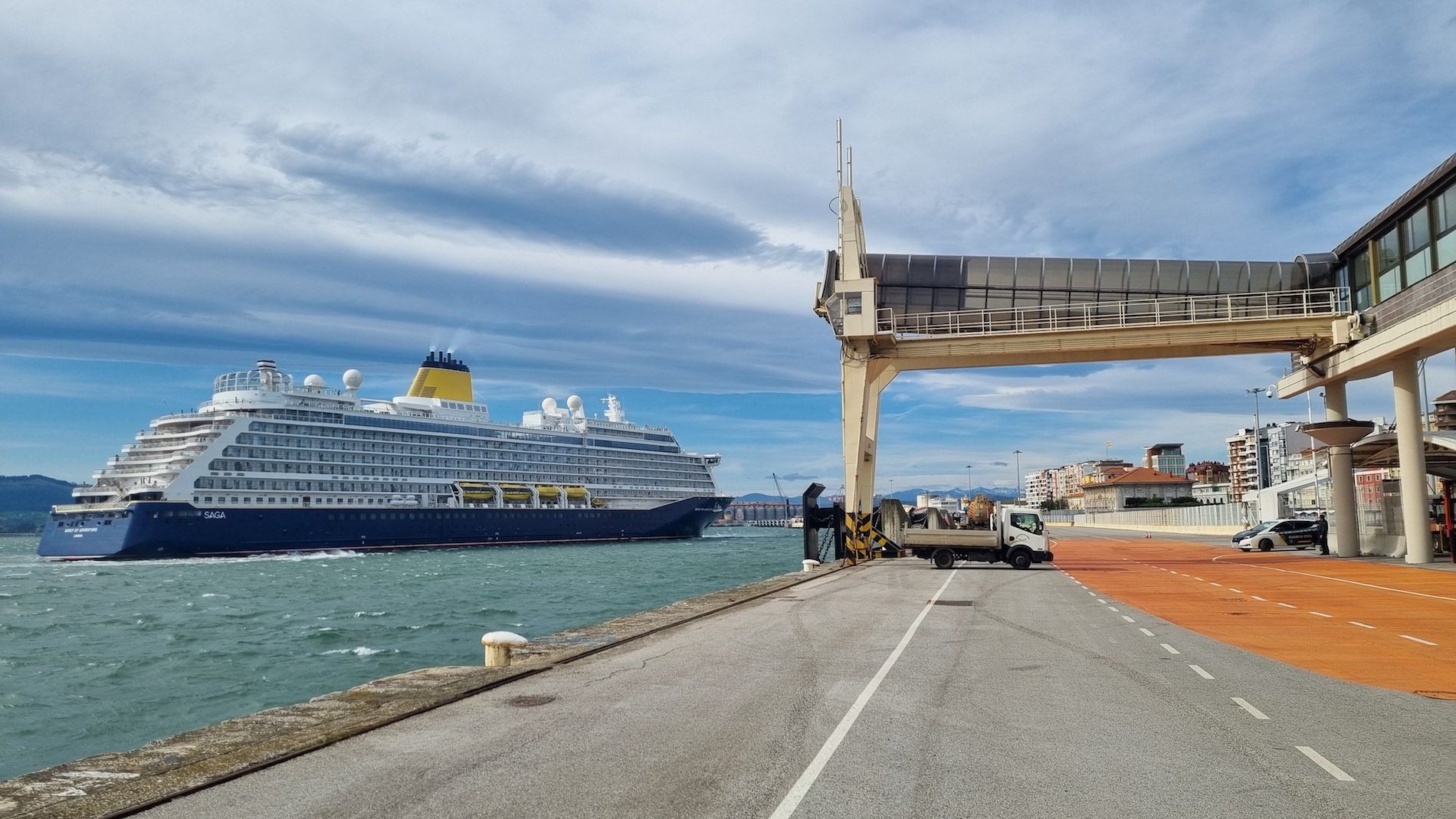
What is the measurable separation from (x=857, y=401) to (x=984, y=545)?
6106mm

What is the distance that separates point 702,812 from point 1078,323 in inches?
1170

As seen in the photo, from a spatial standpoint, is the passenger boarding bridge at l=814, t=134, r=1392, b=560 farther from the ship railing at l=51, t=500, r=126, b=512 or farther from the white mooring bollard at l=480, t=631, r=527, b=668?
the ship railing at l=51, t=500, r=126, b=512

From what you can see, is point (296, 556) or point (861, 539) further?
point (296, 556)

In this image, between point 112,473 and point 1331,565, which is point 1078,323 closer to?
point 1331,565

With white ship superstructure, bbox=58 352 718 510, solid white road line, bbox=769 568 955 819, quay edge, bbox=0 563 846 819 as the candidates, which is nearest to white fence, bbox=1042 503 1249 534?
white ship superstructure, bbox=58 352 718 510

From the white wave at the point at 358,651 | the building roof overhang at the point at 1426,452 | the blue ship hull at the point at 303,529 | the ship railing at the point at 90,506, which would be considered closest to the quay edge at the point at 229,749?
the white wave at the point at 358,651

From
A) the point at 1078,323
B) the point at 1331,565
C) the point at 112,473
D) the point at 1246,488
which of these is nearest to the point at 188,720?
the point at 1078,323

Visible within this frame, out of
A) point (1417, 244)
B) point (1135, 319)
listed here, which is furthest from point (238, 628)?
point (1417, 244)

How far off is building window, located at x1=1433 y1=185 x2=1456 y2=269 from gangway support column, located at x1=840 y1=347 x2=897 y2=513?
50.2 feet

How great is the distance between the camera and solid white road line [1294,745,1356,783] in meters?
5.98

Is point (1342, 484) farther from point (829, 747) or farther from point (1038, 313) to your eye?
point (829, 747)

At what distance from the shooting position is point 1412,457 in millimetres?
26812

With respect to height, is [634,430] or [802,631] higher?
[634,430]

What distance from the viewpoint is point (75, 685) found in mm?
16609
